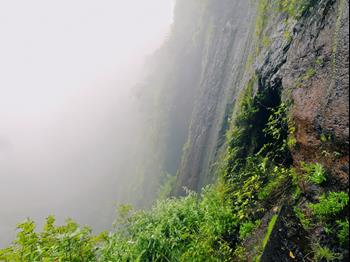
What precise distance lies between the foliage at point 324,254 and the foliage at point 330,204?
29 cm

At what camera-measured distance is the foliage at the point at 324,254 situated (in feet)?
8.91

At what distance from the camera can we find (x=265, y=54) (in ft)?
20.0

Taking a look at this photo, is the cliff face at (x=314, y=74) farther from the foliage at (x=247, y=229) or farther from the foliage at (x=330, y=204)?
the foliage at (x=247, y=229)

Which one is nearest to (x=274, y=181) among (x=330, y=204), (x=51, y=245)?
(x=330, y=204)

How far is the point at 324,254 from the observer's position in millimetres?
2812

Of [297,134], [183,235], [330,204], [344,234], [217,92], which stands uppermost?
[217,92]

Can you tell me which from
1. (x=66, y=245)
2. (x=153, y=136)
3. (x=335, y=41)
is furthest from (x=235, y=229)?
(x=153, y=136)

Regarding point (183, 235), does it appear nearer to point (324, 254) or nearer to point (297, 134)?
point (297, 134)

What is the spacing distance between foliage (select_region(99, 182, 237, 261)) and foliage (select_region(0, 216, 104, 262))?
2.47ft

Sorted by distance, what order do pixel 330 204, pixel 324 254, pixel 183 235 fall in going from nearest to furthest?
pixel 324 254 < pixel 330 204 < pixel 183 235

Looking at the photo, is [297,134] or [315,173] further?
[297,134]

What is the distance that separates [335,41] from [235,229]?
2756 mm

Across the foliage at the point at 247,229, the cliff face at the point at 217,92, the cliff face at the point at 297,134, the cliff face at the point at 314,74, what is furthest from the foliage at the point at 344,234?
the cliff face at the point at 217,92

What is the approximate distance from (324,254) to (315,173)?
788 millimetres
